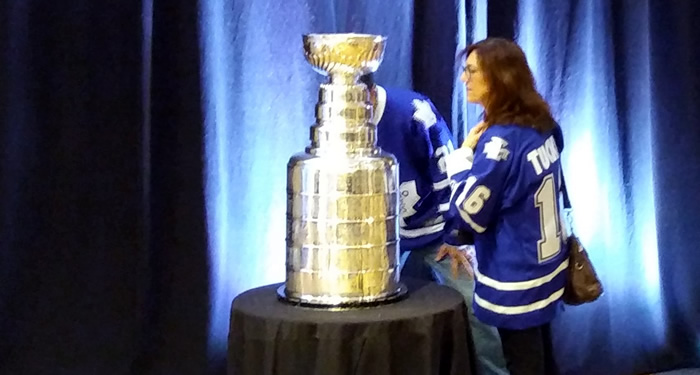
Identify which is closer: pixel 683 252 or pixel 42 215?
pixel 42 215

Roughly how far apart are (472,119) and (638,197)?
0.62 meters

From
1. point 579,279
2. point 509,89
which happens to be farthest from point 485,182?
point 579,279

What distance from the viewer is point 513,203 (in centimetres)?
203

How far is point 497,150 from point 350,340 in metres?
0.64

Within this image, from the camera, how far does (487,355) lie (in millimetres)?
2457

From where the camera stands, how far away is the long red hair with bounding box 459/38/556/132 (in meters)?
2.07

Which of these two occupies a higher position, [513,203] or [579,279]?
[513,203]

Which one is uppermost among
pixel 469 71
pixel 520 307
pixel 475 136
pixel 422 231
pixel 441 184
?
pixel 469 71

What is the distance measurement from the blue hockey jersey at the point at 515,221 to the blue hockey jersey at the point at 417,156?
0.56ft

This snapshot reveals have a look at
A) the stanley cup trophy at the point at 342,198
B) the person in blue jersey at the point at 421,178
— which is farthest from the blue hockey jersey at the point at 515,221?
the stanley cup trophy at the point at 342,198

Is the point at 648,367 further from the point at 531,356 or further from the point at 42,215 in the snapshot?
the point at 42,215

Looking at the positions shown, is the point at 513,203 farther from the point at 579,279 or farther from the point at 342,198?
the point at 342,198

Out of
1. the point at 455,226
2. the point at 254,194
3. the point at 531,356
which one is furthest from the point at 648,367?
the point at 254,194

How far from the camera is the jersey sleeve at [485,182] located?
2.01m
